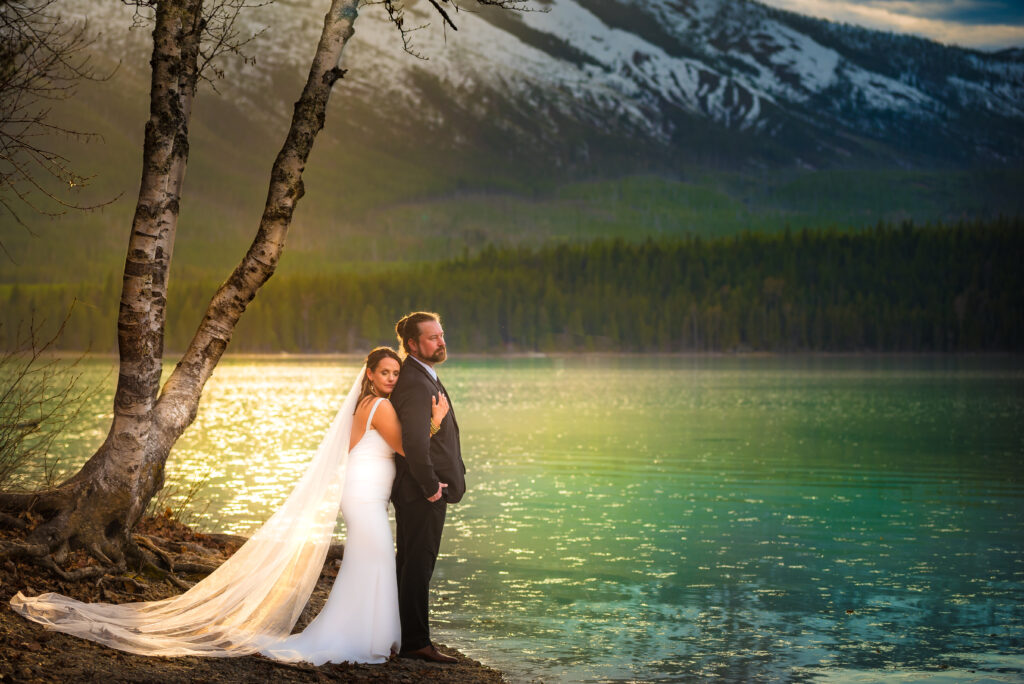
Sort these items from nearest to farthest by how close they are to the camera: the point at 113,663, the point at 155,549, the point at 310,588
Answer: the point at 113,663 → the point at 310,588 → the point at 155,549

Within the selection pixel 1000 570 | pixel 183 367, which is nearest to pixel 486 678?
pixel 183 367

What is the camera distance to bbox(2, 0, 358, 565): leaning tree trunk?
32.7ft

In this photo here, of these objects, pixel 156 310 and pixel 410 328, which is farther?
pixel 156 310

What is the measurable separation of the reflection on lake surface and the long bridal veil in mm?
2317

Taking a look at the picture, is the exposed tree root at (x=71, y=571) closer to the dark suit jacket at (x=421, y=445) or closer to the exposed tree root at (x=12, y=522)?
the exposed tree root at (x=12, y=522)

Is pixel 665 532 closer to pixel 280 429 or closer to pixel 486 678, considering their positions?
pixel 486 678

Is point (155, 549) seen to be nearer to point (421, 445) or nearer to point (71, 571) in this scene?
point (71, 571)

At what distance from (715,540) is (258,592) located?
1110cm

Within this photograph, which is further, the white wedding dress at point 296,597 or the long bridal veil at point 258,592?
the long bridal veil at point 258,592

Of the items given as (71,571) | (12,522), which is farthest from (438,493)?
(12,522)

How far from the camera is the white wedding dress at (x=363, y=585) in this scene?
8.50m

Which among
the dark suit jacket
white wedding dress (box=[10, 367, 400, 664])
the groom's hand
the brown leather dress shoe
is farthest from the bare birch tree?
the brown leather dress shoe

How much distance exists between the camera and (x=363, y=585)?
8531mm

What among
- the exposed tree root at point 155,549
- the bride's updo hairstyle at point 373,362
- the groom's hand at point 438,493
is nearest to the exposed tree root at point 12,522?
the exposed tree root at point 155,549
